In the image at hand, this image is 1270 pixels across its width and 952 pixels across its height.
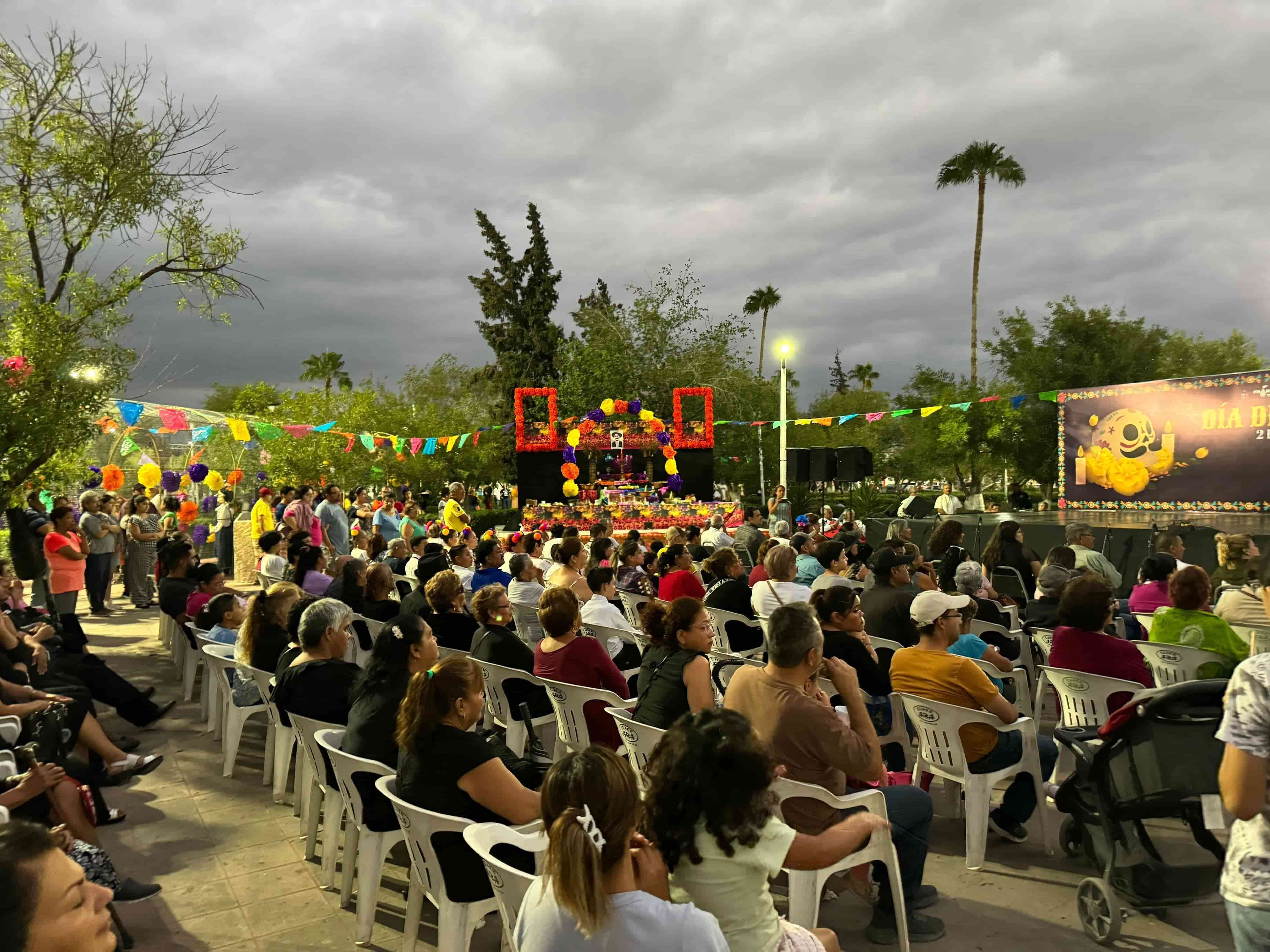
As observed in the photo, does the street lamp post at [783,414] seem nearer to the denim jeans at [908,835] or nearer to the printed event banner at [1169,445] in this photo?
the printed event banner at [1169,445]

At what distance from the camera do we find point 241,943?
3.23 metres

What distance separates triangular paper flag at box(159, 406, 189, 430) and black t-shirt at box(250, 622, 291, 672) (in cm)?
1476

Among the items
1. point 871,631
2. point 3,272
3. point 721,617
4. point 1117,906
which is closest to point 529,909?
point 1117,906

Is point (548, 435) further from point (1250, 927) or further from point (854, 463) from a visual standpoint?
point (1250, 927)

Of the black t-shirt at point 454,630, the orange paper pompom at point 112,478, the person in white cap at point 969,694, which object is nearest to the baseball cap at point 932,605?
the person in white cap at point 969,694

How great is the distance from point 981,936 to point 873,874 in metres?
0.41

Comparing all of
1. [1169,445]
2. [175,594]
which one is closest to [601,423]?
[1169,445]

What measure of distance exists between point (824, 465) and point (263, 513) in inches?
479

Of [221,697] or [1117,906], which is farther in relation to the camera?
[221,697]

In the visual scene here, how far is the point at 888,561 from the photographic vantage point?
525 cm

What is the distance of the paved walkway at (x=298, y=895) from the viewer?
314 cm

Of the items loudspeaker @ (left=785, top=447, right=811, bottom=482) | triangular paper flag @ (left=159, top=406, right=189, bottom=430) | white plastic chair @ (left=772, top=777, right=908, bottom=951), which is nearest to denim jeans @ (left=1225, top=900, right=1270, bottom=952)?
white plastic chair @ (left=772, top=777, right=908, bottom=951)

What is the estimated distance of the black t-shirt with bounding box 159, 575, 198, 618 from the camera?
273 inches

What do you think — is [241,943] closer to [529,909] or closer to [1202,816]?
[529,909]
